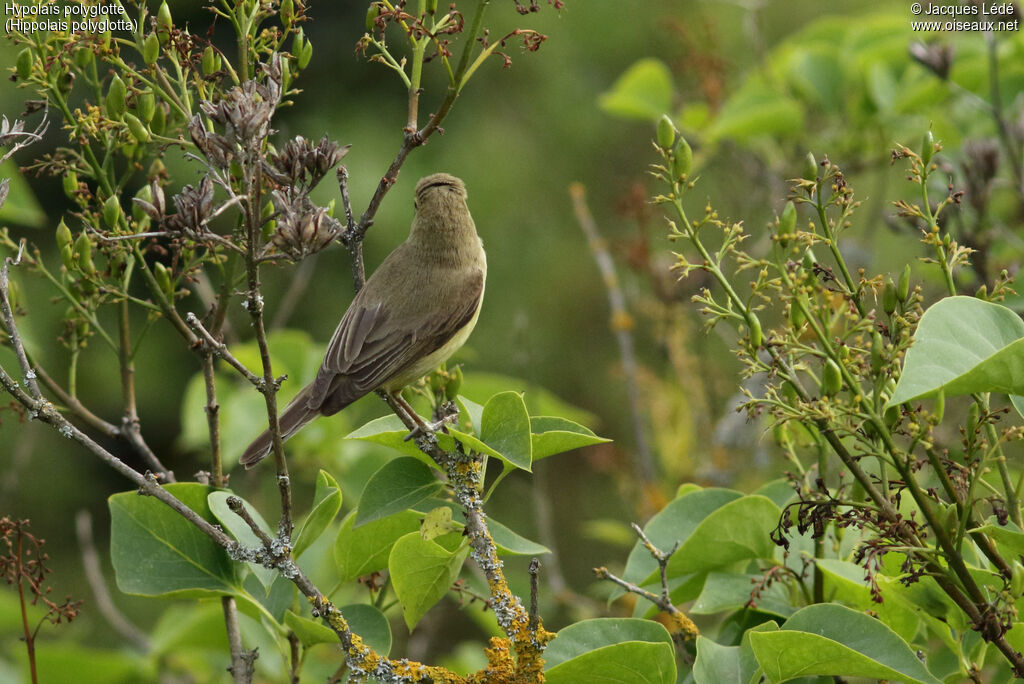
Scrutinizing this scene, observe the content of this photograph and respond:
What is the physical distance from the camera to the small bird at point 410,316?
280 cm

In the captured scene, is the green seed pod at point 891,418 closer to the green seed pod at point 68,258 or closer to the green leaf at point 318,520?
the green leaf at point 318,520

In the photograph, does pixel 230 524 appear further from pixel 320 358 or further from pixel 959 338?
pixel 320 358

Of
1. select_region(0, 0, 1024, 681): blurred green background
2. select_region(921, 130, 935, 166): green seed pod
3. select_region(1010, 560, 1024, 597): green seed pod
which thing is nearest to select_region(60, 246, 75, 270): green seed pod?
select_region(921, 130, 935, 166): green seed pod

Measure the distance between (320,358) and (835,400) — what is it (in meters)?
2.24

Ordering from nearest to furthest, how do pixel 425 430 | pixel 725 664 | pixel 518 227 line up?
1. pixel 725 664
2. pixel 425 430
3. pixel 518 227

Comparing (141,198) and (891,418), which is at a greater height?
(141,198)

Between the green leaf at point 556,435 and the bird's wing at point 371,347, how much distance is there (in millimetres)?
1027

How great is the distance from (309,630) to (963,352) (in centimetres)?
112

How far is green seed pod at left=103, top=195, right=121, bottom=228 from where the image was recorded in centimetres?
183

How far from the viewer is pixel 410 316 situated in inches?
118

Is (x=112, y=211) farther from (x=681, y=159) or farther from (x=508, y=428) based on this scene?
(x=681, y=159)

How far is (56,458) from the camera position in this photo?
9570mm

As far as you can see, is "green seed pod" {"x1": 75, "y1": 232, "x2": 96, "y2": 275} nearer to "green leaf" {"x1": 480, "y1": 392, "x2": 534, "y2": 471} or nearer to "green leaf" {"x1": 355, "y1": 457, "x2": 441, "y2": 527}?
"green leaf" {"x1": 355, "y1": 457, "x2": 441, "y2": 527}

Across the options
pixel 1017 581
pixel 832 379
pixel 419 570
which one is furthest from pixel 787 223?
pixel 419 570
